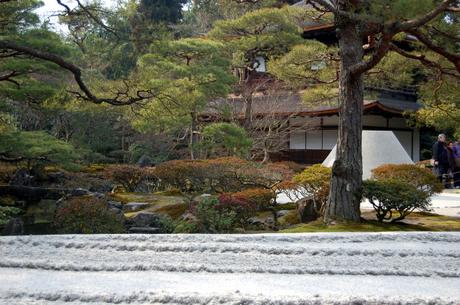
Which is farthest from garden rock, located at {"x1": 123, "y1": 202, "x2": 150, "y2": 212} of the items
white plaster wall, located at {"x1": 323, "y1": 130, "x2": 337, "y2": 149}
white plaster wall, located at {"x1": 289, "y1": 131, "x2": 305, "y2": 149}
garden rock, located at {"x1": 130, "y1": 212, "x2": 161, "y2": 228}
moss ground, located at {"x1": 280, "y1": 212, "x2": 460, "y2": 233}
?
white plaster wall, located at {"x1": 289, "y1": 131, "x2": 305, "y2": 149}

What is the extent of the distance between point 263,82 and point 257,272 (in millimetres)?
14386

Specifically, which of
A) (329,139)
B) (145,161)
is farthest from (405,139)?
(145,161)

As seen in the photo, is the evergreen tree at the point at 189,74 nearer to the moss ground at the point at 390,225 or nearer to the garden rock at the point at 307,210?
the garden rock at the point at 307,210

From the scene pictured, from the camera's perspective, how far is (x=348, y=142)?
7348mm

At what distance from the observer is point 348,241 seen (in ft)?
16.9

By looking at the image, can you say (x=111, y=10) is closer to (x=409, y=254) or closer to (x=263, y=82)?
(x=409, y=254)

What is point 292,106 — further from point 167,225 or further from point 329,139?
point 167,225

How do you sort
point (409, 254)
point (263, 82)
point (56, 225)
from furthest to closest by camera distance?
point (263, 82), point (56, 225), point (409, 254)

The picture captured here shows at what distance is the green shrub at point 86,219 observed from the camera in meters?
7.02

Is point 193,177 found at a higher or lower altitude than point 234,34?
lower

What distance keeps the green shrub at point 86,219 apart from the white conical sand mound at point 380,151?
5415mm

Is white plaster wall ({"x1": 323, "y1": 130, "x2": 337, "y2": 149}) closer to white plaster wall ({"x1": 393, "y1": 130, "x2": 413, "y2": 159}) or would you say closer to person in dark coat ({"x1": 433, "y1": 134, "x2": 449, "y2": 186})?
white plaster wall ({"x1": 393, "y1": 130, "x2": 413, "y2": 159})

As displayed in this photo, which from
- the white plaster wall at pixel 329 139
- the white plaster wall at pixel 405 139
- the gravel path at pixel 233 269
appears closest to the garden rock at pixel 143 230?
the gravel path at pixel 233 269

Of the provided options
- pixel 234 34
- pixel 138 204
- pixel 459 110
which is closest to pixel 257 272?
pixel 138 204
